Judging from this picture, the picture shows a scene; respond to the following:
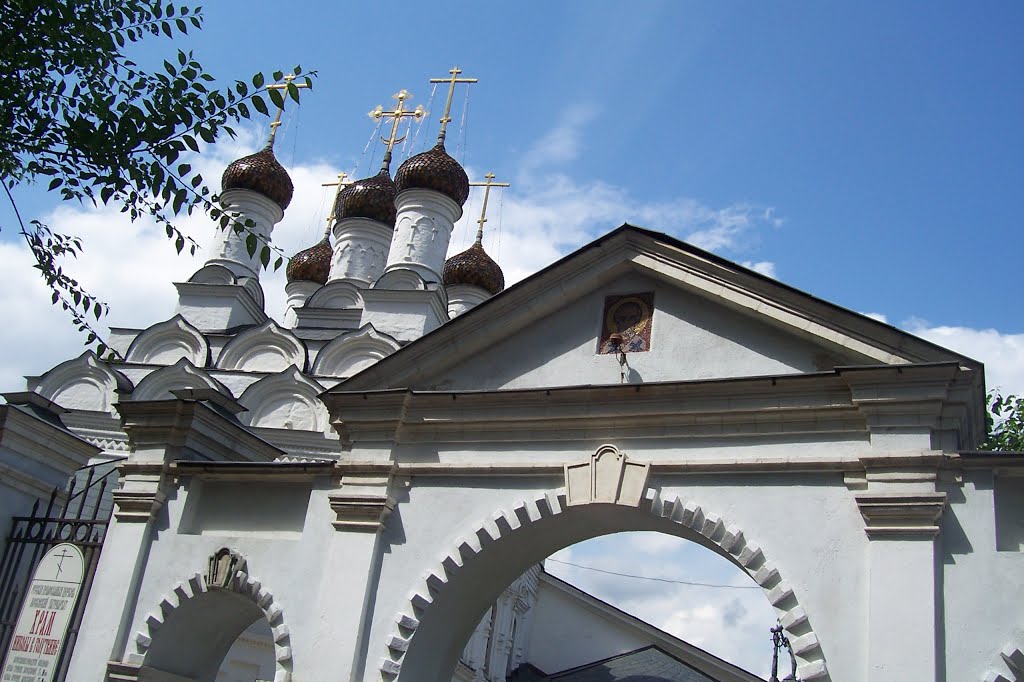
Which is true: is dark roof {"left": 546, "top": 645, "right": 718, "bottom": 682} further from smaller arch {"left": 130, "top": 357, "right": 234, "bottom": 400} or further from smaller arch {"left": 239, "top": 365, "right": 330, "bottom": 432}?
smaller arch {"left": 130, "top": 357, "right": 234, "bottom": 400}

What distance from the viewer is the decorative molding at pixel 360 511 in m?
9.05

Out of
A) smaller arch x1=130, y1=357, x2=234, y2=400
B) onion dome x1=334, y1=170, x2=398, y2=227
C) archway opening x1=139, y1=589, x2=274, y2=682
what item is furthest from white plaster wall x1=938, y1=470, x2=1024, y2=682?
onion dome x1=334, y1=170, x2=398, y2=227

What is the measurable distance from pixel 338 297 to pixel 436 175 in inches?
154

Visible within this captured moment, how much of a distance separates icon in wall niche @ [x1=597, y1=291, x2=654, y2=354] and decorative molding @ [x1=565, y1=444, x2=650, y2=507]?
0.92 meters

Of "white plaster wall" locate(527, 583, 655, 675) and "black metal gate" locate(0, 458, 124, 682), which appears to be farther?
"white plaster wall" locate(527, 583, 655, 675)

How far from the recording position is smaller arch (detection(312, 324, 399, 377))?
852 inches

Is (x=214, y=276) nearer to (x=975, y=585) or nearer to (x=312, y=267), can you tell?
(x=312, y=267)

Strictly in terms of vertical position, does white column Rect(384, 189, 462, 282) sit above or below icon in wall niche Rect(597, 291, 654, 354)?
above

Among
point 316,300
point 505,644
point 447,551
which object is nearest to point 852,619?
point 447,551

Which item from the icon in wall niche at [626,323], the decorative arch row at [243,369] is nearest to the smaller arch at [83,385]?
the decorative arch row at [243,369]

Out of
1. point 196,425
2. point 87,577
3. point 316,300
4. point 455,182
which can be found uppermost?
point 455,182

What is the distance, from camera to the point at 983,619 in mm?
6984

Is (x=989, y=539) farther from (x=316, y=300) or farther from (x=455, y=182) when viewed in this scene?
(x=316, y=300)

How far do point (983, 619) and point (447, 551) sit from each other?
412 cm
